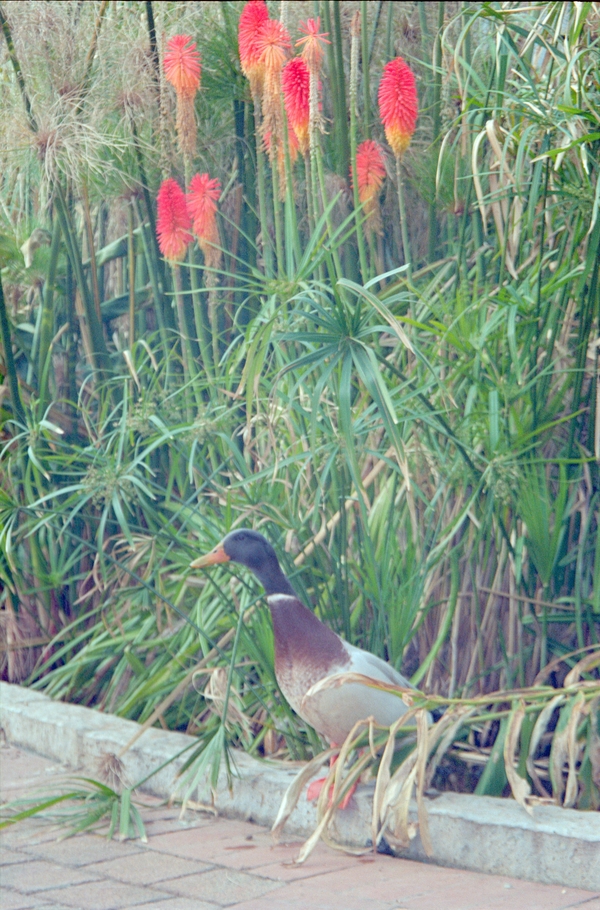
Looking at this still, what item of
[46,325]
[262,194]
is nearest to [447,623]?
[262,194]

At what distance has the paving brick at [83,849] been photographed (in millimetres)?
2480

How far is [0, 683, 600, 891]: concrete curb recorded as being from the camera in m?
2.14

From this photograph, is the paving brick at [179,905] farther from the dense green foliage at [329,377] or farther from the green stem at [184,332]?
the green stem at [184,332]

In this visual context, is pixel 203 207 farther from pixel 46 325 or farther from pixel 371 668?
pixel 371 668

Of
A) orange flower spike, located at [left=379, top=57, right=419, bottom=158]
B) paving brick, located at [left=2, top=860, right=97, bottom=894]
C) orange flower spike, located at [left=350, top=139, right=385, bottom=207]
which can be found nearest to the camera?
paving brick, located at [left=2, top=860, right=97, bottom=894]

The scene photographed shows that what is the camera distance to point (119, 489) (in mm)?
2977

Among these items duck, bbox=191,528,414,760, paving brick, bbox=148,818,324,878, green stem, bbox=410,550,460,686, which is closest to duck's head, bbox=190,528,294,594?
duck, bbox=191,528,414,760

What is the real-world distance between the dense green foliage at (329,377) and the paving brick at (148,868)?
323 millimetres

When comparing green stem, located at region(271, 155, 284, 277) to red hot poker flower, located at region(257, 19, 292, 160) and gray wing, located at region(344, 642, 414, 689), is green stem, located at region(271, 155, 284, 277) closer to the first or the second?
red hot poker flower, located at region(257, 19, 292, 160)

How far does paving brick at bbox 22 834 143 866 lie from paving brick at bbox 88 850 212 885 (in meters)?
0.04

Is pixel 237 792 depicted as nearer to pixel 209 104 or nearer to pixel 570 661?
pixel 570 661

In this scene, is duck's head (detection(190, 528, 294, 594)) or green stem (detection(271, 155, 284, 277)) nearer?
duck's head (detection(190, 528, 294, 594))

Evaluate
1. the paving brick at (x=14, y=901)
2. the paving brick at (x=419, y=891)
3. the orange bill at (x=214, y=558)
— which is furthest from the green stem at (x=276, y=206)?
the paving brick at (x=14, y=901)

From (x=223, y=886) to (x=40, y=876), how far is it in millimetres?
471
